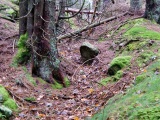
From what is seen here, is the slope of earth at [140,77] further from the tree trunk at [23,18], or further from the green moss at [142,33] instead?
the tree trunk at [23,18]

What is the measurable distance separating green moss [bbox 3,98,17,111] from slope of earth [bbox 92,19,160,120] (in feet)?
6.02

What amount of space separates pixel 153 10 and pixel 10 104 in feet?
24.9

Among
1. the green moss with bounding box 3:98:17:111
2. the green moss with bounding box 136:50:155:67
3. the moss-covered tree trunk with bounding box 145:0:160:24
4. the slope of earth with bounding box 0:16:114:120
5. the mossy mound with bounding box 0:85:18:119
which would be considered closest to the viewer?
the mossy mound with bounding box 0:85:18:119

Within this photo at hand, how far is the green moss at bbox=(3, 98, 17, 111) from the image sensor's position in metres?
5.31

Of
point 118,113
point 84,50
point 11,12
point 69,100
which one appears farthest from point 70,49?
point 118,113

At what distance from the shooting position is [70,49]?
10.4 meters

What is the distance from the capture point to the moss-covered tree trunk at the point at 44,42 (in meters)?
6.81

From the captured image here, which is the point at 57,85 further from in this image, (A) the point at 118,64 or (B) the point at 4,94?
(B) the point at 4,94

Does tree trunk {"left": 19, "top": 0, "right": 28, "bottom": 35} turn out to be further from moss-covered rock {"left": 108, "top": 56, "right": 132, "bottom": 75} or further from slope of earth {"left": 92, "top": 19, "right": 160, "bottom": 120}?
slope of earth {"left": 92, "top": 19, "right": 160, "bottom": 120}

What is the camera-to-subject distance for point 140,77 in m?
5.25

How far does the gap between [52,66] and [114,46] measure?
10.1 feet

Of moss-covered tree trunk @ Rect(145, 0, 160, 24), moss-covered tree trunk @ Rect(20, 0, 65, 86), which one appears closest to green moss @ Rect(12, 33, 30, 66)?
moss-covered tree trunk @ Rect(20, 0, 65, 86)

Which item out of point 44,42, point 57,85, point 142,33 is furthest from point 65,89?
point 142,33

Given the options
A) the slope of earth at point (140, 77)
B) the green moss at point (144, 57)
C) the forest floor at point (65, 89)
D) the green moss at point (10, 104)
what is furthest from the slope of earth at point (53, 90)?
the green moss at point (144, 57)
